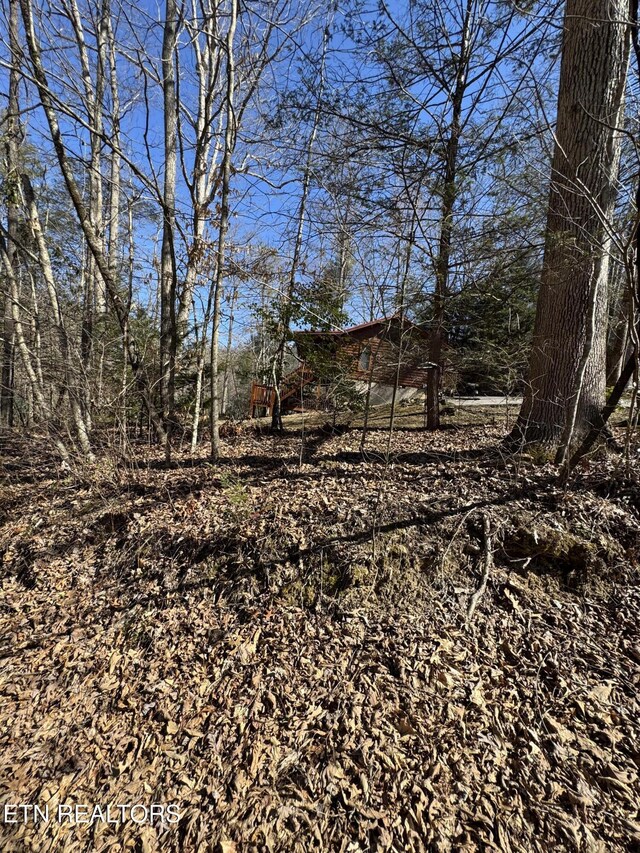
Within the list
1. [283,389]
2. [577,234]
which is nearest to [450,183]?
[577,234]

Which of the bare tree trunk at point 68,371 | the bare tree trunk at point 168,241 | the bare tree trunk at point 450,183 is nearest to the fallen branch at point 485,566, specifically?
the bare tree trunk at point 450,183

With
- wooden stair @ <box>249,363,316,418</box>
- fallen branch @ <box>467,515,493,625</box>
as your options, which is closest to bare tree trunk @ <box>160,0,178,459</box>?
wooden stair @ <box>249,363,316,418</box>

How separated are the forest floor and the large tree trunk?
0.69 metres

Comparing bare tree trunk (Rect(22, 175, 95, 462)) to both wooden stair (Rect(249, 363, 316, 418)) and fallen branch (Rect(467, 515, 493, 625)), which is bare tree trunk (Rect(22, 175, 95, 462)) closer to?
wooden stair (Rect(249, 363, 316, 418))

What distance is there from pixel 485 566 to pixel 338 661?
1381mm

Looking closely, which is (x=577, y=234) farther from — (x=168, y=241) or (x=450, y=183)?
(x=168, y=241)

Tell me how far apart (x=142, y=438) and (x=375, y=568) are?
5106mm

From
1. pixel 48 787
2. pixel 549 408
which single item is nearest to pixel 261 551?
pixel 48 787

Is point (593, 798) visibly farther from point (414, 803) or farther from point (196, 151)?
point (196, 151)

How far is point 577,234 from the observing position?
3.76 meters

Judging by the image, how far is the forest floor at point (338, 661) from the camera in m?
1.80

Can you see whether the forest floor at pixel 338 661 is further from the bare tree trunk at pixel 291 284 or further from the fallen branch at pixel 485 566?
the bare tree trunk at pixel 291 284

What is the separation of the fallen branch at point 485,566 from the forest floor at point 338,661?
0.02 m

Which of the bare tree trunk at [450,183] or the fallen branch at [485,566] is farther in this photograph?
the bare tree trunk at [450,183]
